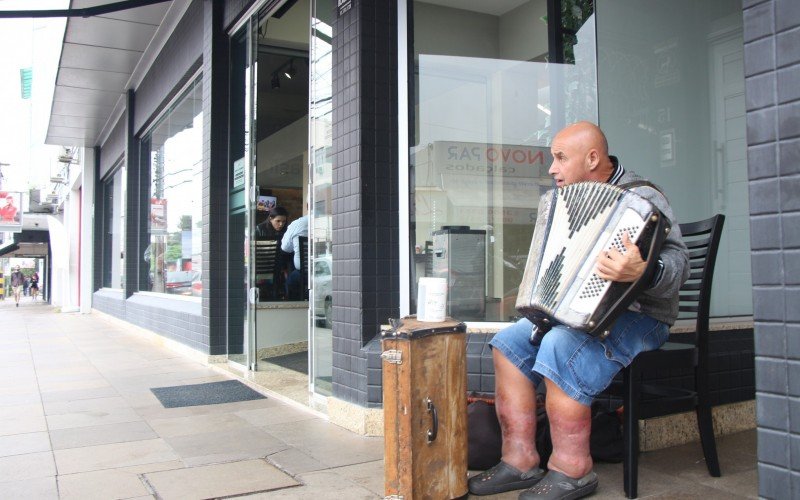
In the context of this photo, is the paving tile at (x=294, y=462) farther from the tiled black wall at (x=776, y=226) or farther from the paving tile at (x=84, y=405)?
the paving tile at (x=84, y=405)

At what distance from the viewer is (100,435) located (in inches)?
166

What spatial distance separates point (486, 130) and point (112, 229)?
43.3ft

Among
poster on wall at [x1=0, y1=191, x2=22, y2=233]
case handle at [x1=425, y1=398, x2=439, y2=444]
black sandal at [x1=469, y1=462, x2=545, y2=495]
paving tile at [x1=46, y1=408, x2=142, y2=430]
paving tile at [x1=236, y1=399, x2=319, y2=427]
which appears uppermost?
poster on wall at [x1=0, y1=191, x2=22, y2=233]

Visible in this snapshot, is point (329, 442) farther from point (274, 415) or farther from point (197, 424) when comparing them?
point (197, 424)

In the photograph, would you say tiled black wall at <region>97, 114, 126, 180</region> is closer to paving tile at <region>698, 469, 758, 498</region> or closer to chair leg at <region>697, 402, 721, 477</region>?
chair leg at <region>697, 402, 721, 477</region>

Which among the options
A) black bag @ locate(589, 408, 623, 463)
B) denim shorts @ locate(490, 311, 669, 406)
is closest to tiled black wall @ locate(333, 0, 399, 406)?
black bag @ locate(589, 408, 623, 463)

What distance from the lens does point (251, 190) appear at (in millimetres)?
6348

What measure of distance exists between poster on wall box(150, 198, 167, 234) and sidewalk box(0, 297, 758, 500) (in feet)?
14.3

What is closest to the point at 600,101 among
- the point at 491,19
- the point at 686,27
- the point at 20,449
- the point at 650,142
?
the point at 650,142

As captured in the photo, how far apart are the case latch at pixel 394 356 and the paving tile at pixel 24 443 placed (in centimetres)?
252

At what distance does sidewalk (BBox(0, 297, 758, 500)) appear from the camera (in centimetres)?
304

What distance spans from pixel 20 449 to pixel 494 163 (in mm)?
3722

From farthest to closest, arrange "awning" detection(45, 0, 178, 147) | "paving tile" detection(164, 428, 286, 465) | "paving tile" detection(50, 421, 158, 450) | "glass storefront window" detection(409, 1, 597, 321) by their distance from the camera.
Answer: "awning" detection(45, 0, 178, 147)
"glass storefront window" detection(409, 1, 597, 321)
"paving tile" detection(50, 421, 158, 450)
"paving tile" detection(164, 428, 286, 465)

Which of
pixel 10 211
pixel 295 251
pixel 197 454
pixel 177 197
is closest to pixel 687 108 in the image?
pixel 197 454
